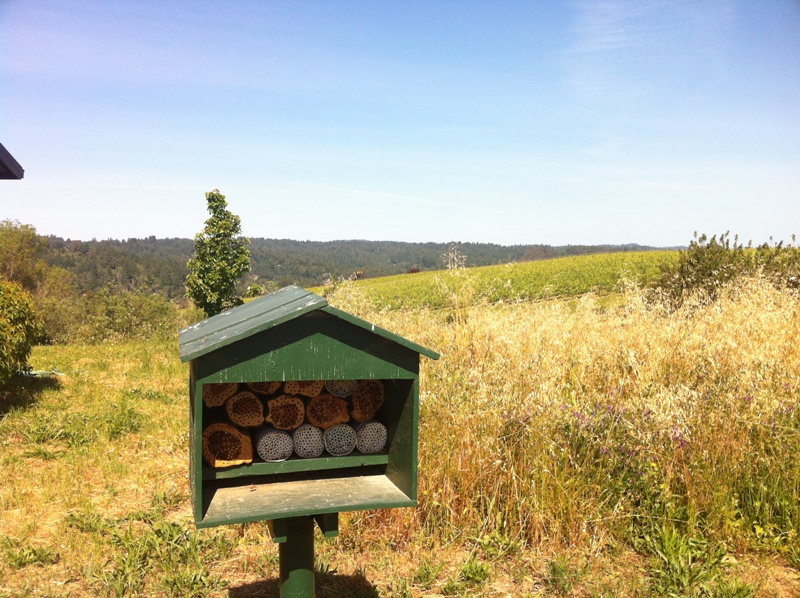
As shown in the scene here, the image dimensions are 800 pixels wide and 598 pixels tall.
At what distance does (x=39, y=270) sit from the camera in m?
40.2

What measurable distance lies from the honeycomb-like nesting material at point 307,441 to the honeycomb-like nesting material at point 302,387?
0.13m

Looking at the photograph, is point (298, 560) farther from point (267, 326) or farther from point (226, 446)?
point (267, 326)

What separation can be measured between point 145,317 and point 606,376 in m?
26.5

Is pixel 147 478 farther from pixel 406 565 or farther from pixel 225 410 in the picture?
pixel 225 410

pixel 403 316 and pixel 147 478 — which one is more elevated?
pixel 403 316

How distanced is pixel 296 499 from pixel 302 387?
17.4 inches

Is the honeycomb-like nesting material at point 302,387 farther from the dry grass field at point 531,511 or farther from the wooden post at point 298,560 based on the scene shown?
the dry grass field at point 531,511

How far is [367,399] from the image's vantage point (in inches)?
98.3

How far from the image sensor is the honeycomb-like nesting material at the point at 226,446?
2.24 metres

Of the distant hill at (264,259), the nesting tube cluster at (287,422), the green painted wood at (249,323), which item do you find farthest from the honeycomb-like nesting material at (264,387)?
the distant hill at (264,259)

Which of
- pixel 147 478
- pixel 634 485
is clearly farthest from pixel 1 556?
pixel 634 485

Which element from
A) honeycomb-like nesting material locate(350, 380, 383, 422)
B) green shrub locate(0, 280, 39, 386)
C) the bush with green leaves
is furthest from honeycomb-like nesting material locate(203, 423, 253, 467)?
the bush with green leaves

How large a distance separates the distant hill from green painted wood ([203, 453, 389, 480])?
4607 cm

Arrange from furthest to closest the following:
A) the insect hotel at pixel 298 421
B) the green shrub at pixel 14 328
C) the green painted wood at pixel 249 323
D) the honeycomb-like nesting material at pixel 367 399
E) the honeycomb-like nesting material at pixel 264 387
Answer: the green shrub at pixel 14 328 → the honeycomb-like nesting material at pixel 367 399 → the honeycomb-like nesting material at pixel 264 387 → the insect hotel at pixel 298 421 → the green painted wood at pixel 249 323
